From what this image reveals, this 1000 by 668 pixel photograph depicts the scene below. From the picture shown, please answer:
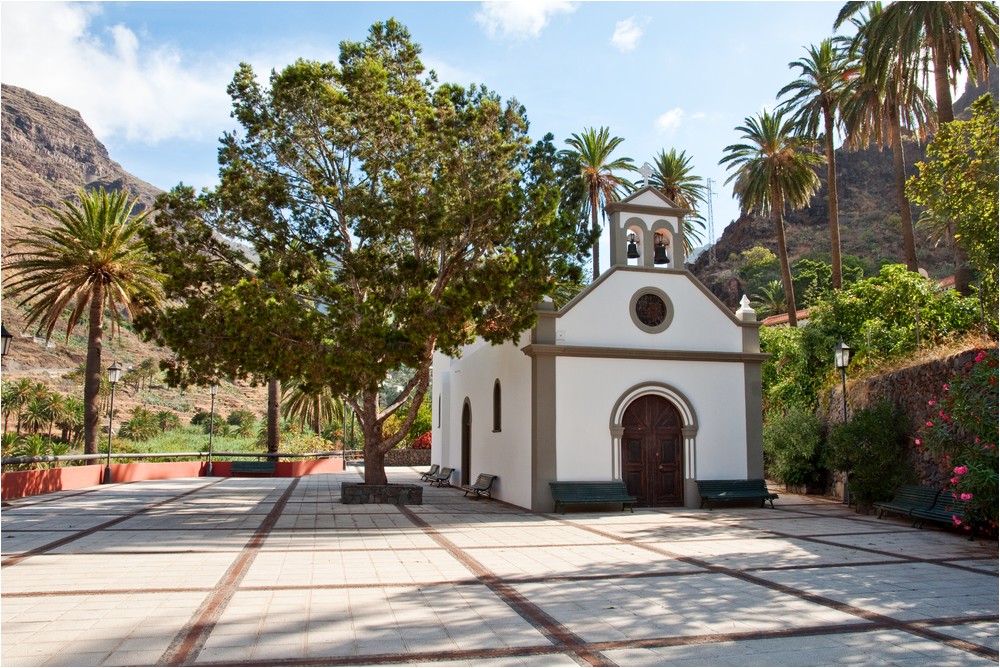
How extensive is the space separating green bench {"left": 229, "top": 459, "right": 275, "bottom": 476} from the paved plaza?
14.5 m

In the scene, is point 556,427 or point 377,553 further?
point 556,427

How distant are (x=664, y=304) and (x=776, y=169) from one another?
1518 centimetres

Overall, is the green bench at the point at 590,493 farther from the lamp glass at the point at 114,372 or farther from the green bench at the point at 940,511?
the lamp glass at the point at 114,372

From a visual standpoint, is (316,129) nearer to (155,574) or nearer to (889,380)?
(155,574)

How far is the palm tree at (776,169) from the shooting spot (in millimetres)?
29203

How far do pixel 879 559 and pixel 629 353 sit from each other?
786cm

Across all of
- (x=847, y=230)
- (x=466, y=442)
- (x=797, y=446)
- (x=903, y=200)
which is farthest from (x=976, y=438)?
(x=847, y=230)

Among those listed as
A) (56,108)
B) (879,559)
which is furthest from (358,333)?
(56,108)

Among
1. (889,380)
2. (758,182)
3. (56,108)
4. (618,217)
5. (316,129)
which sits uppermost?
(56,108)

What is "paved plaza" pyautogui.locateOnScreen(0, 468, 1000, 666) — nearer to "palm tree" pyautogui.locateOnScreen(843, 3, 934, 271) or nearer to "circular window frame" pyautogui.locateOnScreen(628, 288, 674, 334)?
"circular window frame" pyautogui.locateOnScreen(628, 288, 674, 334)

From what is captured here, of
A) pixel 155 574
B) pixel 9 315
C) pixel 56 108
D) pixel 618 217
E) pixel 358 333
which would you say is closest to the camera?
pixel 155 574

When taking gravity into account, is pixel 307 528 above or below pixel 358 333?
below

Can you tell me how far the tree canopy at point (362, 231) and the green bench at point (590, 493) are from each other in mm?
3625

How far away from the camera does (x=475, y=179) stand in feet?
51.8
